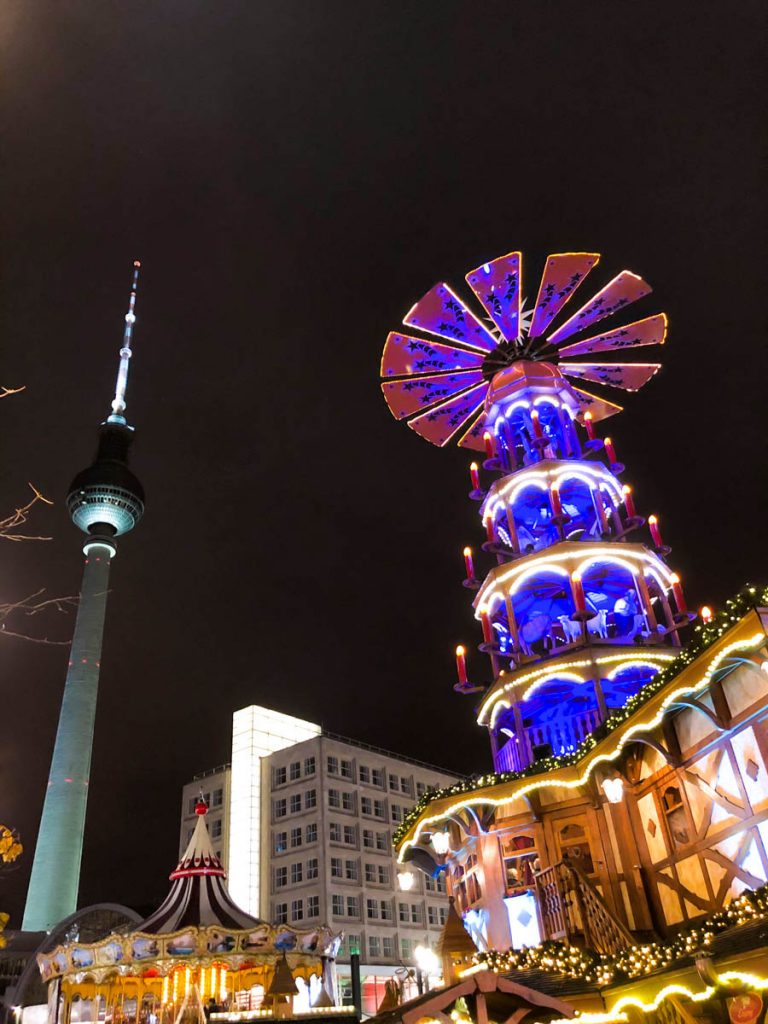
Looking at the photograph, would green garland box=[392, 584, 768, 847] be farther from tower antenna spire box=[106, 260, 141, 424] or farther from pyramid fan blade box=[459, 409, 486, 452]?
tower antenna spire box=[106, 260, 141, 424]

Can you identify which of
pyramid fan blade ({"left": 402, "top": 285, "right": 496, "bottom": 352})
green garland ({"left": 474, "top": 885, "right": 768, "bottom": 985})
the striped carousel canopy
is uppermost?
pyramid fan blade ({"left": 402, "top": 285, "right": 496, "bottom": 352})

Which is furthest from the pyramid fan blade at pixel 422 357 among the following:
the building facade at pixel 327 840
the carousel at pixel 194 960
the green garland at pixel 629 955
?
the building facade at pixel 327 840

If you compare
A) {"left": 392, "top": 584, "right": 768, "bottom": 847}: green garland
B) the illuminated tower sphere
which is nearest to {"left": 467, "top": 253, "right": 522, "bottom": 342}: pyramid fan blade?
the illuminated tower sphere

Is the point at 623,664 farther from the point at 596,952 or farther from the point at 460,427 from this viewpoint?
the point at 460,427

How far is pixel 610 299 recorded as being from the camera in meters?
25.2

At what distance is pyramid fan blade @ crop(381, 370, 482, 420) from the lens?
2753 cm

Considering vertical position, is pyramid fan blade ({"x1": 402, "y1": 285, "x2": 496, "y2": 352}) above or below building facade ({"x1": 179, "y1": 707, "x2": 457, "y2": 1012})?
above

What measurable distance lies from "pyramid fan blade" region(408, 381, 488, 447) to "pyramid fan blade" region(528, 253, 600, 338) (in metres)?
3.80

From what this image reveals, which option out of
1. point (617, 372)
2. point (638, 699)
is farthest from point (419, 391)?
point (638, 699)

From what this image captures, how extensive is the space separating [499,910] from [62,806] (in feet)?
162

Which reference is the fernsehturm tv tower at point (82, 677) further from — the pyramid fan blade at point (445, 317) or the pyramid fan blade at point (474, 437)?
the pyramid fan blade at point (445, 317)

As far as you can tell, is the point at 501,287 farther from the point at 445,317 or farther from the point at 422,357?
the point at 422,357

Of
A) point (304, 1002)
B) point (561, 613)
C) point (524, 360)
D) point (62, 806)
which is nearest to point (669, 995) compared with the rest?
point (561, 613)

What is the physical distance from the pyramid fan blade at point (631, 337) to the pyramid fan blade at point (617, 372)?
2.49 ft
